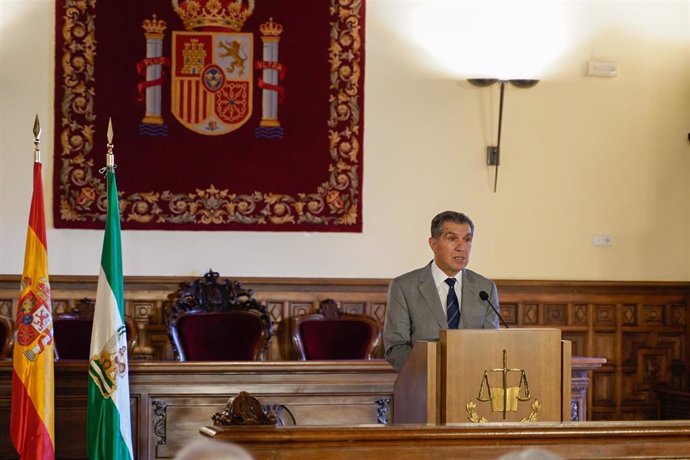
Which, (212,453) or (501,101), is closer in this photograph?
(212,453)

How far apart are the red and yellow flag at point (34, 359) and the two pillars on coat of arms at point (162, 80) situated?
6.73 ft

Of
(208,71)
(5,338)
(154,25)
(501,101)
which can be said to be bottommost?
(5,338)

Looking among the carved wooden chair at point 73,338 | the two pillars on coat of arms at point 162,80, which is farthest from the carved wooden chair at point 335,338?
the two pillars on coat of arms at point 162,80

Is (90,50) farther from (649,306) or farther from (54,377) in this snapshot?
(649,306)

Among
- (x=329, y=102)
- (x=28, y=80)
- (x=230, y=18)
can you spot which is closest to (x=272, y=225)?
(x=329, y=102)

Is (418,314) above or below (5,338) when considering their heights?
above

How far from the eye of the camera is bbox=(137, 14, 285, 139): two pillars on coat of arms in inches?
328

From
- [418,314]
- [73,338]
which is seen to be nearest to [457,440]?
[418,314]

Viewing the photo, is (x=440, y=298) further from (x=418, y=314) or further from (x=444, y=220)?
(x=444, y=220)

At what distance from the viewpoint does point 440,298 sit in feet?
15.0

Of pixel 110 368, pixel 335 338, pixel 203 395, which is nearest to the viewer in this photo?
pixel 110 368

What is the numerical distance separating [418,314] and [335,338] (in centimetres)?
346

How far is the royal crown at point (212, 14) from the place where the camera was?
330 inches

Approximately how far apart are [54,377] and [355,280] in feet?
9.60
